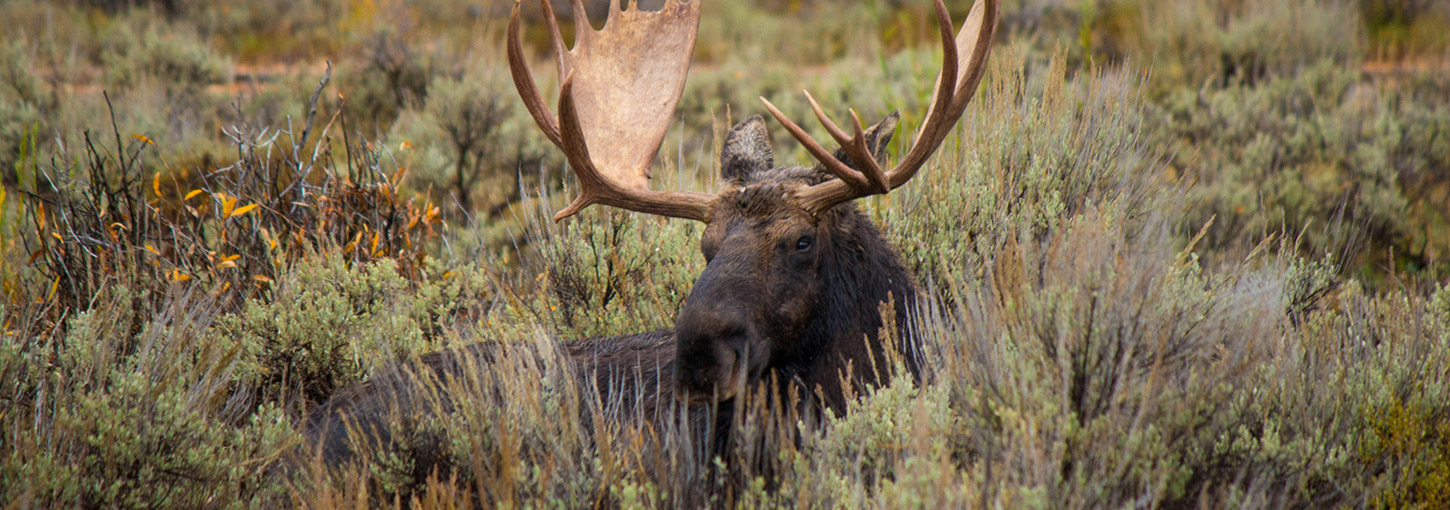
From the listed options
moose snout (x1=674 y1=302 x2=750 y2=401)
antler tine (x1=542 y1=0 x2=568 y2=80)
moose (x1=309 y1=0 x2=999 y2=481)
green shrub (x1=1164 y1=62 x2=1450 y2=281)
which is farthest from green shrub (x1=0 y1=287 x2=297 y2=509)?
green shrub (x1=1164 y1=62 x2=1450 y2=281)

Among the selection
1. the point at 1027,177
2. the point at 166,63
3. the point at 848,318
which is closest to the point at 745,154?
the point at 848,318

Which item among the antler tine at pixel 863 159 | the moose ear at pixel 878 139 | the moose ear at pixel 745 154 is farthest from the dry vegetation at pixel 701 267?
the moose ear at pixel 745 154

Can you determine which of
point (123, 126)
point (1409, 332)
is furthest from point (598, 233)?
point (123, 126)

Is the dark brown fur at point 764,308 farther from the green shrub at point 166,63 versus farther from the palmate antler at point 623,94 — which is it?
the green shrub at point 166,63

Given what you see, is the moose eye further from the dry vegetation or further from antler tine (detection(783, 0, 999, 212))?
the dry vegetation

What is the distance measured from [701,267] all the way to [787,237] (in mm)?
1393

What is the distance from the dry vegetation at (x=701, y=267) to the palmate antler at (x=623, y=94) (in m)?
0.44

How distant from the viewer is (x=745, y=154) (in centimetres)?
334

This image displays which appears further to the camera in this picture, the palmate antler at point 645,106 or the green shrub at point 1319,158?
the green shrub at point 1319,158

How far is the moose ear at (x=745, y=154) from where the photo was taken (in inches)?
130

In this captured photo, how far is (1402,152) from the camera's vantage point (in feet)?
23.7

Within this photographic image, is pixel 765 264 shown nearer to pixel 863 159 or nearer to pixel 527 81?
pixel 863 159

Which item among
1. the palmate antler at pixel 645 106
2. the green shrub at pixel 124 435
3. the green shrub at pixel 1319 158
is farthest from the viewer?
the green shrub at pixel 1319 158

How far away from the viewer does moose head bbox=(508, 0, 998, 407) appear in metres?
2.80
